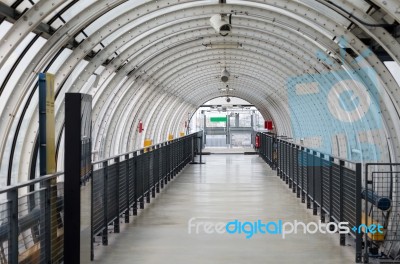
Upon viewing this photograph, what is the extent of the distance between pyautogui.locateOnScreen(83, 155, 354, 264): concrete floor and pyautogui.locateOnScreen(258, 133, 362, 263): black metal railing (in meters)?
0.27

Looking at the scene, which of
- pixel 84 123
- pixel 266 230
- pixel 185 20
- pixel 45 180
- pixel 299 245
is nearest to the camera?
pixel 45 180

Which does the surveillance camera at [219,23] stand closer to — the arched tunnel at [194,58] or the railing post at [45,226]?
the arched tunnel at [194,58]

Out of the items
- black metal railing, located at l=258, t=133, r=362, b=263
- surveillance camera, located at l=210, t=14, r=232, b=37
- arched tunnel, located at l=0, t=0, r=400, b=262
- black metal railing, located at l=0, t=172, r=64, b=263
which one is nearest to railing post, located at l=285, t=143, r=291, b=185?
black metal railing, located at l=258, t=133, r=362, b=263

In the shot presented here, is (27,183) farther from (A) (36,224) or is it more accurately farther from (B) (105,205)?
(B) (105,205)

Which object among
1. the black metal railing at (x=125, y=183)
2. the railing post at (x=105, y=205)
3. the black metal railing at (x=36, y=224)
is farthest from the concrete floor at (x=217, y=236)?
the black metal railing at (x=36, y=224)

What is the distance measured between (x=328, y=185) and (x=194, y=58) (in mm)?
10949

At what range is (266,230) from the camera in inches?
373

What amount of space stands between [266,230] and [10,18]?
4819 millimetres

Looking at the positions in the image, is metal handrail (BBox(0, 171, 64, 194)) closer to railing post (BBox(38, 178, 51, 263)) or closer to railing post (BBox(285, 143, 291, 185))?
railing post (BBox(38, 178, 51, 263))

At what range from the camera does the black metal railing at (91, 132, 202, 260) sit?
7949 mm

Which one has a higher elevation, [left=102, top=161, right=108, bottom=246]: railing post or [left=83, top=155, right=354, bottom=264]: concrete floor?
[left=102, top=161, right=108, bottom=246]: railing post

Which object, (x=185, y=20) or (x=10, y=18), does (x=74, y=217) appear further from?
(x=185, y=20)

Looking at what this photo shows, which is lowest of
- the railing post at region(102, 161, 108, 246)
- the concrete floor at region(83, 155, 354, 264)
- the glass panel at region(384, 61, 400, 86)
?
the concrete floor at region(83, 155, 354, 264)

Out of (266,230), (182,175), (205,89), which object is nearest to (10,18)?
(266,230)
